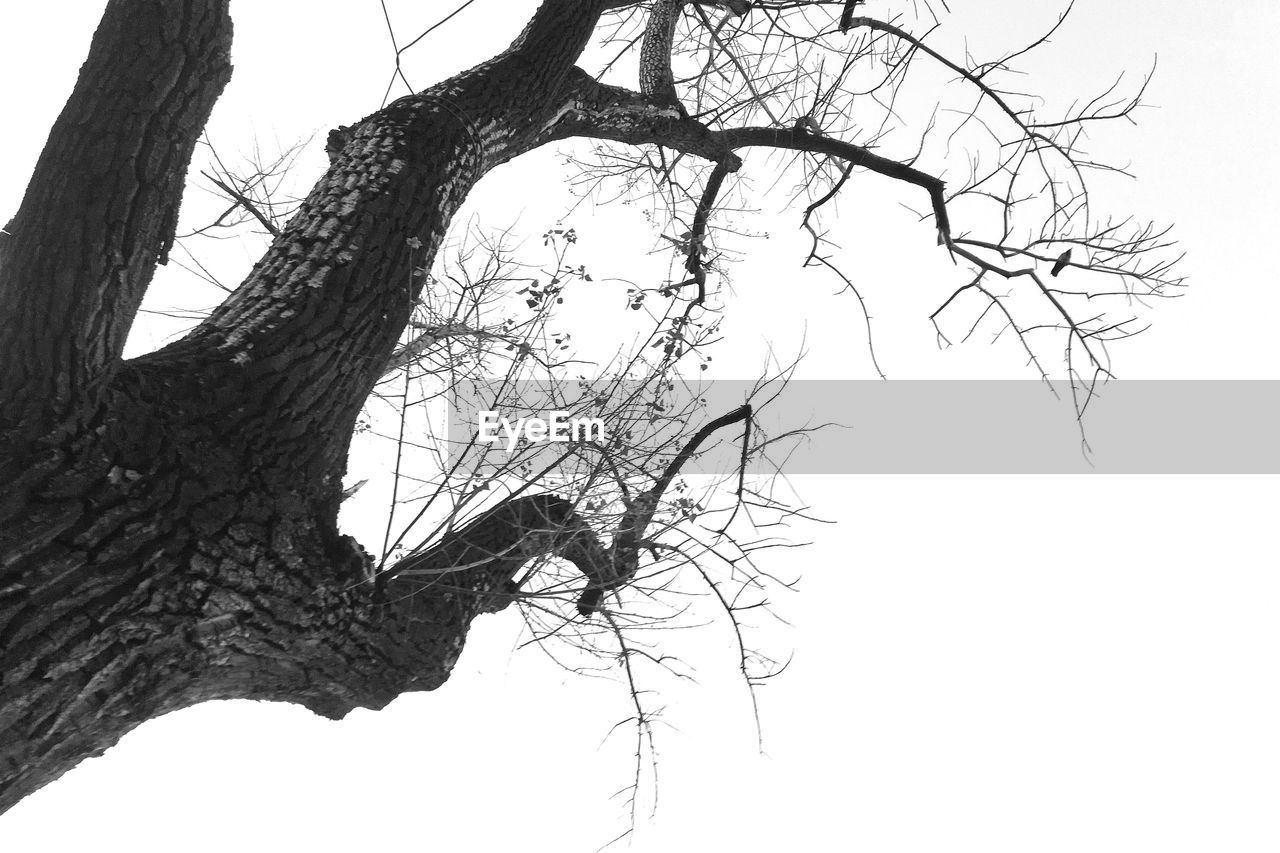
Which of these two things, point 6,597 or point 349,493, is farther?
point 349,493

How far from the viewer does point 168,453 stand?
1.66m

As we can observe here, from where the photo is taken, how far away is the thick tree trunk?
4.99 feet

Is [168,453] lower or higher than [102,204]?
lower

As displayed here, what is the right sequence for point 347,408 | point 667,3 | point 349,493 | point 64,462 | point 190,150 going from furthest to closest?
1. point 667,3
2. point 349,493
3. point 347,408
4. point 190,150
5. point 64,462

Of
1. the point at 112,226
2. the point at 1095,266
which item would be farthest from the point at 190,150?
the point at 1095,266

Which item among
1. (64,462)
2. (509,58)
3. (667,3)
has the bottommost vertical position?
(64,462)

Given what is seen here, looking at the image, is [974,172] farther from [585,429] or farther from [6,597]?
[6,597]

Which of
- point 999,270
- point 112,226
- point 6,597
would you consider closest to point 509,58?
point 112,226

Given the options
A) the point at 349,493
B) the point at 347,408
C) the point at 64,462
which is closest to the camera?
the point at 64,462

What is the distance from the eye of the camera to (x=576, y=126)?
311 cm

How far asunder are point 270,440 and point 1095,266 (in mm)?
2342

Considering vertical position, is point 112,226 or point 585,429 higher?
point 585,429

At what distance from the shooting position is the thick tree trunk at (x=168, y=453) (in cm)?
152

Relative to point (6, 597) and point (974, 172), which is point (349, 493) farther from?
point (974, 172)
